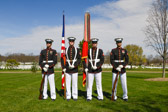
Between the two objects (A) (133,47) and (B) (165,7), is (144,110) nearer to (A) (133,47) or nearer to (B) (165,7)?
(B) (165,7)

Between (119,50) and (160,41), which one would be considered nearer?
(119,50)

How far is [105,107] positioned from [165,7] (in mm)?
14911

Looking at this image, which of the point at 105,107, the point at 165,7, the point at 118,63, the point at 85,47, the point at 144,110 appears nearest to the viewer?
the point at 144,110

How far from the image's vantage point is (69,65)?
254 inches

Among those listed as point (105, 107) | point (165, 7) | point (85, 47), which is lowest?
point (105, 107)

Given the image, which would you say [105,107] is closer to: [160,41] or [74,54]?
[74,54]

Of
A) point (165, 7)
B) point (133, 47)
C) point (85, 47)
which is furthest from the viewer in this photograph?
point (133, 47)

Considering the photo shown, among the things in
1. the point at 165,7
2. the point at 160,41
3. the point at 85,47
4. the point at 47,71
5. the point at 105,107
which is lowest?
the point at 105,107

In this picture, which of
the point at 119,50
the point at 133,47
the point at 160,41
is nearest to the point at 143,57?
the point at 133,47

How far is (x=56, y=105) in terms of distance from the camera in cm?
566

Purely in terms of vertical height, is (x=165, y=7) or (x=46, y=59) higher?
(x=165, y=7)

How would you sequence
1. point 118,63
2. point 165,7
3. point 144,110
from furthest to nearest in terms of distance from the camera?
point 165,7, point 118,63, point 144,110

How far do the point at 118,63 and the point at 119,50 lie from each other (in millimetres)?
541

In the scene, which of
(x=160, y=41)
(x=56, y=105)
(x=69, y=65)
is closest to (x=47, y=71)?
(x=69, y=65)
